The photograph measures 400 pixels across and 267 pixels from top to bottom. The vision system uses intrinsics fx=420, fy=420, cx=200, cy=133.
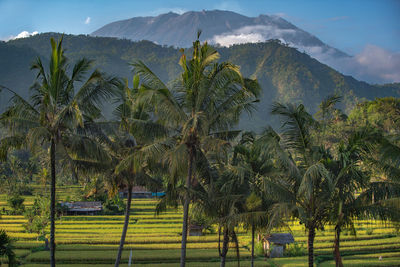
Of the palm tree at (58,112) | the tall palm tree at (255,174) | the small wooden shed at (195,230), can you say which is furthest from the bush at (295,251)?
the palm tree at (58,112)

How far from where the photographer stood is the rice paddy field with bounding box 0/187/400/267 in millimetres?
24703

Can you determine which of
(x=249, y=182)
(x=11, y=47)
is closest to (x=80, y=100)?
(x=249, y=182)

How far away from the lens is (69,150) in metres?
14.3

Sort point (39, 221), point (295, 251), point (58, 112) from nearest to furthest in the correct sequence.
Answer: point (58, 112) → point (295, 251) → point (39, 221)

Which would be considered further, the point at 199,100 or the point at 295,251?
the point at 295,251

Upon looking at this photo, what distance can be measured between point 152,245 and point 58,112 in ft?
59.1

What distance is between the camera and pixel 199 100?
43.9 ft

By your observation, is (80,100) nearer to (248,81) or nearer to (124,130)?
(124,130)

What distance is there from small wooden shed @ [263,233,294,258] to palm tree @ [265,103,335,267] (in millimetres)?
14967

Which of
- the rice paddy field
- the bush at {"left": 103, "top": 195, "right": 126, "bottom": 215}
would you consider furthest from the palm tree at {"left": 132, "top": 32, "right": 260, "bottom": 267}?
the bush at {"left": 103, "top": 195, "right": 126, "bottom": 215}

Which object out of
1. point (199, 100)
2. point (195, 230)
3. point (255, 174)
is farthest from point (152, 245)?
point (199, 100)

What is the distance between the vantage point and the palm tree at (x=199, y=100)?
13.3 meters

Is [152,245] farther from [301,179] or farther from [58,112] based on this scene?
[301,179]

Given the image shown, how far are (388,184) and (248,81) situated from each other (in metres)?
5.32
